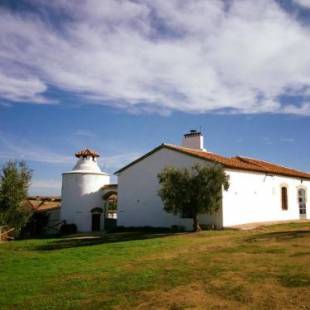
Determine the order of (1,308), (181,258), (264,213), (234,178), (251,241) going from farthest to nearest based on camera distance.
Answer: (264,213) < (234,178) < (251,241) < (181,258) < (1,308)

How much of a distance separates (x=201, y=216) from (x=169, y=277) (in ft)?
50.7

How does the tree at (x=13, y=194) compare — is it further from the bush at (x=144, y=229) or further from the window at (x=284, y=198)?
the window at (x=284, y=198)

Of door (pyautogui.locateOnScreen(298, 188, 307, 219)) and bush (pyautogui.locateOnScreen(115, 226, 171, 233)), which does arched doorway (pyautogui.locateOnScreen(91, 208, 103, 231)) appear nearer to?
bush (pyautogui.locateOnScreen(115, 226, 171, 233))

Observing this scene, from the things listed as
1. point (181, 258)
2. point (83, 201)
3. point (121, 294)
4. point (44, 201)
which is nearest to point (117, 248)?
point (181, 258)

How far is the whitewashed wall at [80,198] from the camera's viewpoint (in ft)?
116

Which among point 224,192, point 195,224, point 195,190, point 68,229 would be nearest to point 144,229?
point 195,224

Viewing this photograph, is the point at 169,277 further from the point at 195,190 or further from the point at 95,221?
the point at 95,221

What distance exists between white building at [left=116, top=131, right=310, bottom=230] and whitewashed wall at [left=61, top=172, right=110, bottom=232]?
149 inches

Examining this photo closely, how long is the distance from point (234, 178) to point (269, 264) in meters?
14.8

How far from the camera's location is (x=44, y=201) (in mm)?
41156

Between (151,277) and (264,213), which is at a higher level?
(264,213)

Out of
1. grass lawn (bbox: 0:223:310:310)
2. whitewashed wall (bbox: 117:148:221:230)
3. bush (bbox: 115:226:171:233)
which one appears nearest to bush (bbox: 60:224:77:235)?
whitewashed wall (bbox: 117:148:221:230)

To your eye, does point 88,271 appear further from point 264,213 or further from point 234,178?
point 264,213

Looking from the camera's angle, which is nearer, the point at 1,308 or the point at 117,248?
the point at 1,308
